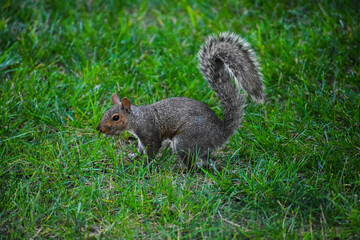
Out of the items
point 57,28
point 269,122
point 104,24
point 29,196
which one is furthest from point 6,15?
point 269,122

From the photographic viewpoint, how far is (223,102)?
124 inches

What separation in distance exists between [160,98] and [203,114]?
0.87m

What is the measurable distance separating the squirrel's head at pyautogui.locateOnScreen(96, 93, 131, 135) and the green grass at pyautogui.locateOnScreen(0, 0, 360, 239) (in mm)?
214

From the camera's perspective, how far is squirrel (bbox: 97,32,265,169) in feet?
10.0

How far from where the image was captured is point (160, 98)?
3865 mm

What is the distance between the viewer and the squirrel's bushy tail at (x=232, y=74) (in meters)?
3.12

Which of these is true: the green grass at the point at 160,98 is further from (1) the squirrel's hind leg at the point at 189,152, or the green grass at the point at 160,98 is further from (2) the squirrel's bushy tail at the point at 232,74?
(2) the squirrel's bushy tail at the point at 232,74

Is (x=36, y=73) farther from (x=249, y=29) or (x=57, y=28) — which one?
(x=249, y=29)

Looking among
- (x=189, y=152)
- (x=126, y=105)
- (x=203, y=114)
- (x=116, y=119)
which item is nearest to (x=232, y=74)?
(x=203, y=114)

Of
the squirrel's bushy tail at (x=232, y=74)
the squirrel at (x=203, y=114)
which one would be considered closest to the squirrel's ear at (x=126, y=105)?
the squirrel at (x=203, y=114)

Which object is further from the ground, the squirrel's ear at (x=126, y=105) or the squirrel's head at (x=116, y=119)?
the squirrel's ear at (x=126, y=105)

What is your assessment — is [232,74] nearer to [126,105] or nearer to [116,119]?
[126,105]

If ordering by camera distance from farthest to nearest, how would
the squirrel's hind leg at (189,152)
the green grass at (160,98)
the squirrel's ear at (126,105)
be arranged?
the squirrel's ear at (126,105) → the squirrel's hind leg at (189,152) → the green grass at (160,98)

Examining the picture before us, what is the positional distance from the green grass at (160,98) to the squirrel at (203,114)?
0.20m
